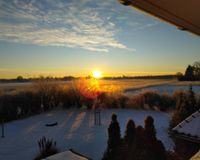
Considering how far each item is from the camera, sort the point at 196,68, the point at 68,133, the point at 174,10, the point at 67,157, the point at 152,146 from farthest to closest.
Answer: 1. the point at 196,68
2. the point at 68,133
3. the point at 67,157
4. the point at 152,146
5. the point at 174,10

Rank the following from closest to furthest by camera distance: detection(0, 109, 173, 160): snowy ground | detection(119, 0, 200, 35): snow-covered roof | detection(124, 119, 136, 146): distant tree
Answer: detection(119, 0, 200, 35): snow-covered roof < detection(124, 119, 136, 146): distant tree < detection(0, 109, 173, 160): snowy ground

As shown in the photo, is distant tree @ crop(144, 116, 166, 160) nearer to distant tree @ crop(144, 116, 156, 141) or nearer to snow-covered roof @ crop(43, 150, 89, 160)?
distant tree @ crop(144, 116, 156, 141)

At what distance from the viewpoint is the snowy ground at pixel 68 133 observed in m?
9.22

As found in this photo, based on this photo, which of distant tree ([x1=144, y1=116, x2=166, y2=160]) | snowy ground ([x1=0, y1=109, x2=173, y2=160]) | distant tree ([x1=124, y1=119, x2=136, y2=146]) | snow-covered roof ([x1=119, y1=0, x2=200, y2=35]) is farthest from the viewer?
snowy ground ([x1=0, y1=109, x2=173, y2=160])

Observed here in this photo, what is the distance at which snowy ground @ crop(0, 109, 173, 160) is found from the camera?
9219 millimetres

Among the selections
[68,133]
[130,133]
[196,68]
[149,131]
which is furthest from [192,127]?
[196,68]

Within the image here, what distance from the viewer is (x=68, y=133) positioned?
11.4m

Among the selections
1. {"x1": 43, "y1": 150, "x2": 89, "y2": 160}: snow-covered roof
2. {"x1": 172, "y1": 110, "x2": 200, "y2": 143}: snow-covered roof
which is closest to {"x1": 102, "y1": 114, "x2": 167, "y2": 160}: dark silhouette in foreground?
{"x1": 172, "y1": 110, "x2": 200, "y2": 143}: snow-covered roof

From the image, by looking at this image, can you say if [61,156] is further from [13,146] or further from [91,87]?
[91,87]

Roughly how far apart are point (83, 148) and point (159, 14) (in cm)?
877

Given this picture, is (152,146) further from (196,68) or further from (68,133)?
(196,68)

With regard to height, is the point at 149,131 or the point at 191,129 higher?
the point at 191,129

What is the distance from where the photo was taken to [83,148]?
30.6 ft

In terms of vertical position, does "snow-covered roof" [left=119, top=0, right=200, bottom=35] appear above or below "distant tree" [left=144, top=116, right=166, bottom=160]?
above
